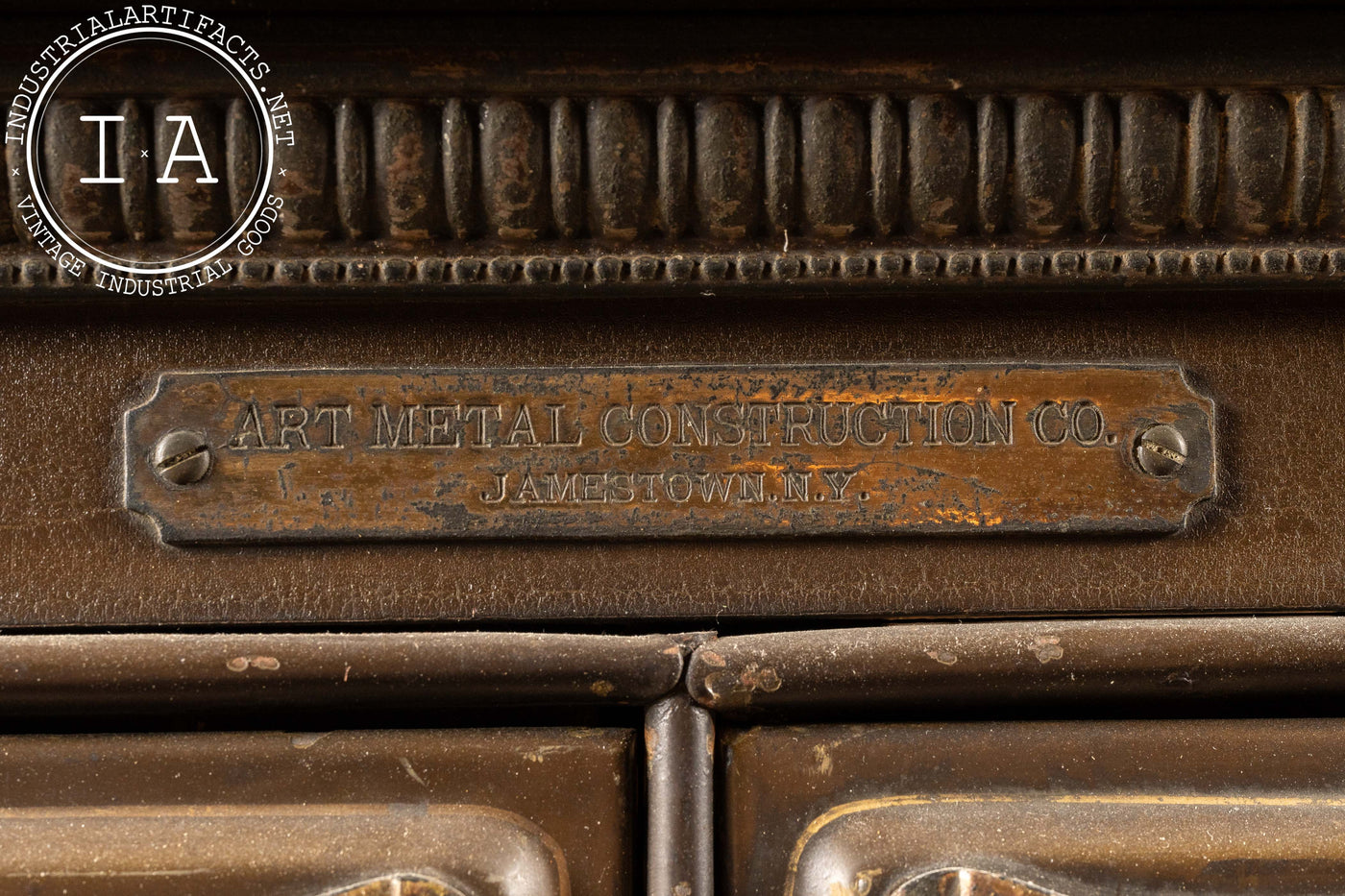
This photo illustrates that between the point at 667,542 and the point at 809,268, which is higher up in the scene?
the point at 809,268

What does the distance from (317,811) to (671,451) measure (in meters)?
0.27

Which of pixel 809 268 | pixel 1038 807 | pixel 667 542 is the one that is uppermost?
pixel 809 268

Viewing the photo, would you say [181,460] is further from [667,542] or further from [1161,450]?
[1161,450]

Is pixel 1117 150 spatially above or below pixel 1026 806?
above

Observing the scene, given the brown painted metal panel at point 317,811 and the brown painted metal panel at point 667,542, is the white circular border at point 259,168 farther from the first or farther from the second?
the brown painted metal panel at point 317,811

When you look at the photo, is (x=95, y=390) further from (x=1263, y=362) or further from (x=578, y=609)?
(x=1263, y=362)

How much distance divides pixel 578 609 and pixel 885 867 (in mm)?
218

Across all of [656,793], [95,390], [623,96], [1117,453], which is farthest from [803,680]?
[95,390]

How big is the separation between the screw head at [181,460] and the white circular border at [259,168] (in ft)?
0.32

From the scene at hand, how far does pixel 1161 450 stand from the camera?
562 mm

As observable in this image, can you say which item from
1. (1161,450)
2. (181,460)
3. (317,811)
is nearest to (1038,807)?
(1161,450)

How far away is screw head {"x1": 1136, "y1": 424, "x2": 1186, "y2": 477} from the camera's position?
562 mm

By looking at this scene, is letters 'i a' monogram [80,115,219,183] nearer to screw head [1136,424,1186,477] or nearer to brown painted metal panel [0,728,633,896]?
brown painted metal panel [0,728,633,896]

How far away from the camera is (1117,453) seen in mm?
565
